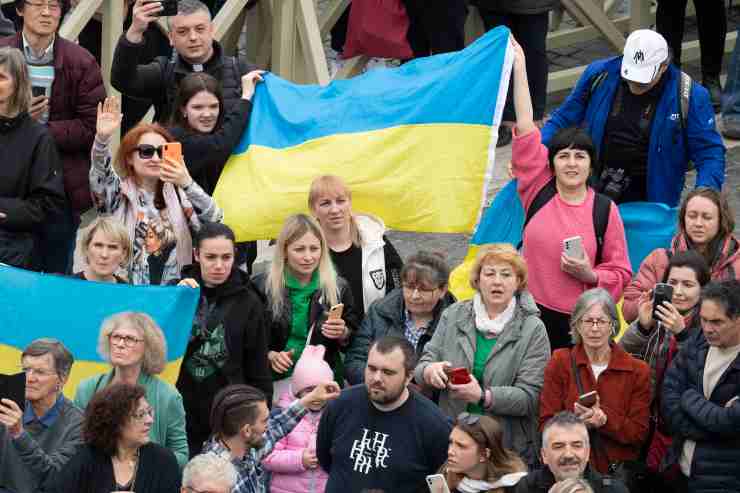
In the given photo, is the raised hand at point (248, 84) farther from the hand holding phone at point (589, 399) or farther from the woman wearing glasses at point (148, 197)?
the hand holding phone at point (589, 399)

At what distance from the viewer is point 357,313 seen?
1110 cm

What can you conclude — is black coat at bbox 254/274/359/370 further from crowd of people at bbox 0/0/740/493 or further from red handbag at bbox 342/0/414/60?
red handbag at bbox 342/0/414/60

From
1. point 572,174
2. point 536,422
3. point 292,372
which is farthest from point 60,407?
point 572,174

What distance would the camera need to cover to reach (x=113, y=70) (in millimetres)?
11734

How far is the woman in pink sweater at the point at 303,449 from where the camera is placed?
34.0ft

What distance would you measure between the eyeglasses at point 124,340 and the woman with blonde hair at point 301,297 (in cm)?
90

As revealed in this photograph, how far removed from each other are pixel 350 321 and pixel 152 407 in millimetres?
1357

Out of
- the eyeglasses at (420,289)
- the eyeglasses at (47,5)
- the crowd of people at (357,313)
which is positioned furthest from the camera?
the eyeglasses at (47,5)

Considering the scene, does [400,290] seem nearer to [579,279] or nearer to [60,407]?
[579,279]

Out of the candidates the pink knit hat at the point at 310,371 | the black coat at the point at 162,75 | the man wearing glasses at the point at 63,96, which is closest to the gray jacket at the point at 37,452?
the pink knit hat at the point at 310,371

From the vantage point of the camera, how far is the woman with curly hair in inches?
376

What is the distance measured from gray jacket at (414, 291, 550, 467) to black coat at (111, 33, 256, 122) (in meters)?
2.25

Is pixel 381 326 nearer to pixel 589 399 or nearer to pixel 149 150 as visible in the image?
pixel 589 399

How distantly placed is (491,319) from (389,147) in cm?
181
